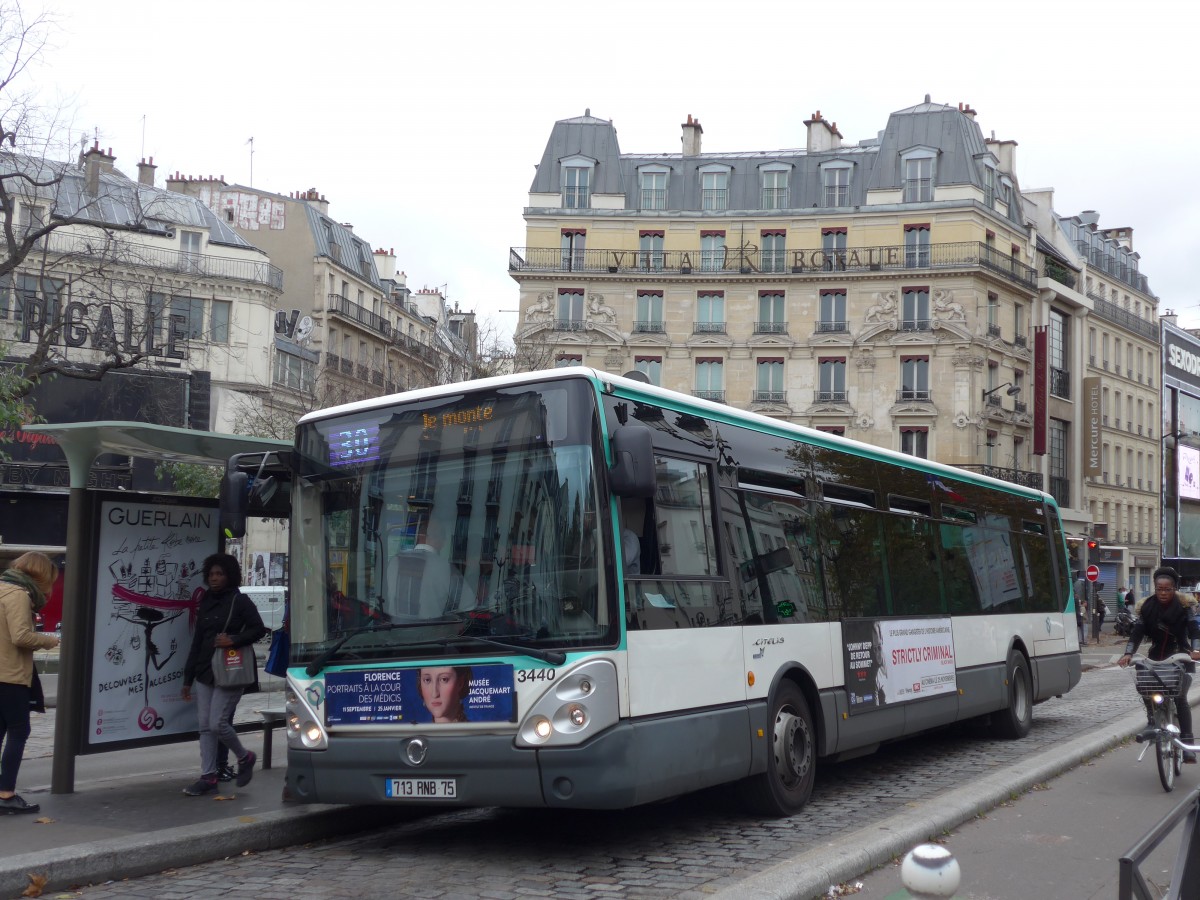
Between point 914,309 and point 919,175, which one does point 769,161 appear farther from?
point 914,309

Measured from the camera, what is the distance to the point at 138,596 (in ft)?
32.9

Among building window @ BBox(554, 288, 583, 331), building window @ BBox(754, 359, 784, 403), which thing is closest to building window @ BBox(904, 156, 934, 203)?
building window @ BBox(754, 359, 784, 403)

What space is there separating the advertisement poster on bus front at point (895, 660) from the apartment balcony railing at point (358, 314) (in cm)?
5614

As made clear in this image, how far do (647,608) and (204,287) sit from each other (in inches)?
1961

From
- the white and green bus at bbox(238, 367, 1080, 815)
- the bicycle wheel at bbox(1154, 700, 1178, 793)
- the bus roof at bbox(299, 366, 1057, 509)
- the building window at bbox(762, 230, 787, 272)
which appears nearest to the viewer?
the white and green bus at bbox(238, 367, 1080, 815)

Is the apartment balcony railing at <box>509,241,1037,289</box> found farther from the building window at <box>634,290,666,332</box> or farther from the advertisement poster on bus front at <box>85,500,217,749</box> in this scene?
the advertisement poster on bus front at <box>85,500,217,749</box>

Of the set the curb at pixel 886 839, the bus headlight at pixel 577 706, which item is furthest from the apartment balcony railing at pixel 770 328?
the bus headlight at pixel 577 706

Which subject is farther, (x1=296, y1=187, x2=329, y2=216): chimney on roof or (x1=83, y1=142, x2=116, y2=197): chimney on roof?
(x1=296, y1=187, x2=329, y2=216): chimney on roof

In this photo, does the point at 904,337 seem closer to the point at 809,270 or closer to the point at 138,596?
the point at 809,270

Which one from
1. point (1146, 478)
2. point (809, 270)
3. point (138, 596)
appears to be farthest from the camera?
point (1146, 478)

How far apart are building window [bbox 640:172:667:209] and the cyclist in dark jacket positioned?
5014 centimetres

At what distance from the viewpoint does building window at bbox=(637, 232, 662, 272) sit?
58.8 m

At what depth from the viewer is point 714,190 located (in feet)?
200

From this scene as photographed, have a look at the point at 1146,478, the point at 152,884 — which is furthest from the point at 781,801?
the point at 1146,478
